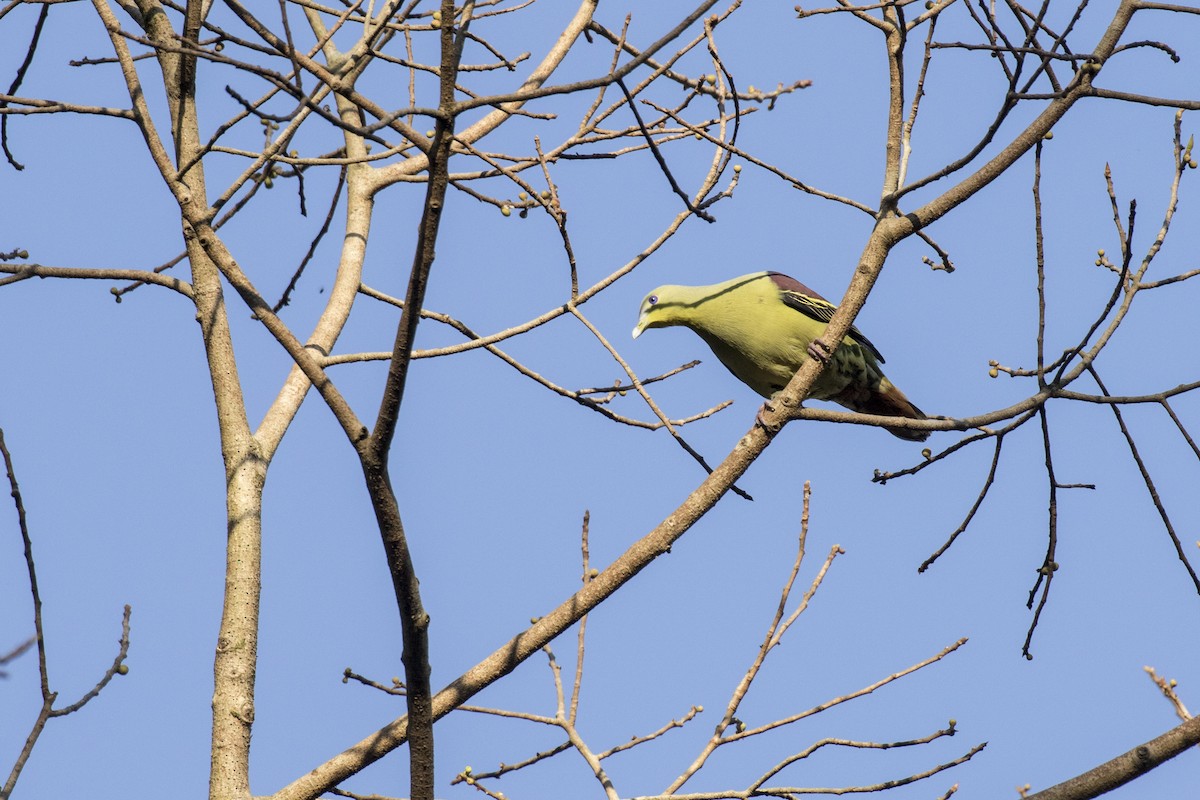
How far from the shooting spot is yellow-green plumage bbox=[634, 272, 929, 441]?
6.19 metres

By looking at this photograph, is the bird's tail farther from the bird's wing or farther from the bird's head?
the bird's head

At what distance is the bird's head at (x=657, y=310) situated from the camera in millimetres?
6438

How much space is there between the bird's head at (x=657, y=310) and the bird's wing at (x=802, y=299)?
53 centimetres

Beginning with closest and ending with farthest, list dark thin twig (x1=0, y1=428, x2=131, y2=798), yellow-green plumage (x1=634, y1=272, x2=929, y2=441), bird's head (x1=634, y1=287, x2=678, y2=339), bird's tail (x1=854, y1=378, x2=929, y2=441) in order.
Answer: dark thin twig (x1=0, y1=428, x2=131, y2=798), yellow-green plumage (x1=634, y1=272, x2=929, y2=441), bird's head (x1=634, y1=287, x2=678, y2=339), bird's tail (x1=854, y1=378, x2=929, y2=441)

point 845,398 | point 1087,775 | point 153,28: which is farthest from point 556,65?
point 1087,775

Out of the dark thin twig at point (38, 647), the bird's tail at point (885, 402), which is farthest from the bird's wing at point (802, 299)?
the dark thin twig at point (38, 647)

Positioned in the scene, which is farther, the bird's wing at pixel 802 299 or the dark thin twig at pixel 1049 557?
the bird's wing at pixel 802 299

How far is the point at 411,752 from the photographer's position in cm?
300

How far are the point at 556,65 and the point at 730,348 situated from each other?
6.16ft

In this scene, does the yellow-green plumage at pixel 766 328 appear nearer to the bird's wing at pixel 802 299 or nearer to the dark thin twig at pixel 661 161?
the bird's wing at pixel 802 299

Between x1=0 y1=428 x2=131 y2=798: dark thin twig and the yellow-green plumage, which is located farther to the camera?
the yellow-green plumage

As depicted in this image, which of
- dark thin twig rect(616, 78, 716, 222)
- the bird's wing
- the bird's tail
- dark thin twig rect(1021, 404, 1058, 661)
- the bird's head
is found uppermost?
the bird's head

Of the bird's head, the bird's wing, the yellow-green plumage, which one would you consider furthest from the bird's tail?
the bird's head

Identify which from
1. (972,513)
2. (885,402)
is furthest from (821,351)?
(885,402)
